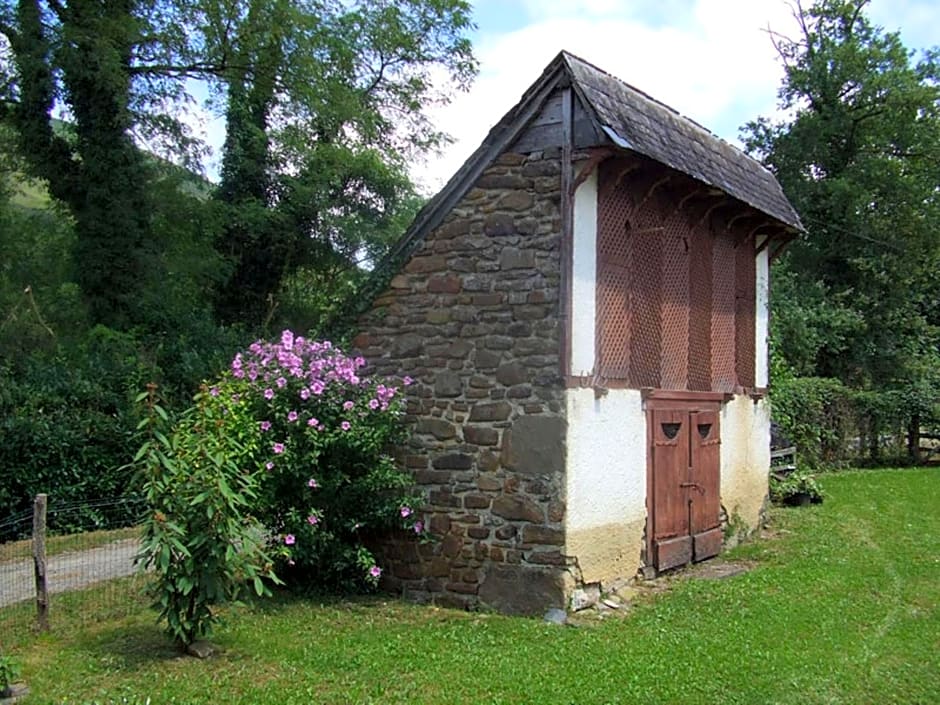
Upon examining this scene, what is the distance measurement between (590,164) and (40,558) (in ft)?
19.0

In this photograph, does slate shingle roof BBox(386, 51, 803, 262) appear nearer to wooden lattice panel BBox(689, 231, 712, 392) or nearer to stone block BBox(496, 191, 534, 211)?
stone block BBox(496, 191, 534, 211)

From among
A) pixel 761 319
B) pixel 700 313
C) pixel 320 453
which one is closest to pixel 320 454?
pixel 320 453

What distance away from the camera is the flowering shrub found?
8594 mm

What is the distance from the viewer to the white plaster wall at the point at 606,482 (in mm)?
8250

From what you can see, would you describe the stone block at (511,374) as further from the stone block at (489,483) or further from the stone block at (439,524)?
the stone block at (439,524)

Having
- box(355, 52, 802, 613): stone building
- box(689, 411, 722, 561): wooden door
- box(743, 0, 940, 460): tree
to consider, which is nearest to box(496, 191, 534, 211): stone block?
box(355, 52, 802, 613): stone building

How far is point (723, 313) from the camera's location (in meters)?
11.8

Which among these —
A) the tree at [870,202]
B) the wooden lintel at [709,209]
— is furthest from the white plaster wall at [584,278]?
the tree at [870,202]

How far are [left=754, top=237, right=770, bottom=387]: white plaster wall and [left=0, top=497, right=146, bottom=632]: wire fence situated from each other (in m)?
8.49

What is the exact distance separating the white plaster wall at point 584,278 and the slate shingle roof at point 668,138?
23.2 inches

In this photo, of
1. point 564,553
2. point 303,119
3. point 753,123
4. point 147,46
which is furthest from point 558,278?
point 753,123

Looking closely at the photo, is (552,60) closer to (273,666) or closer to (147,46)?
(273,666)

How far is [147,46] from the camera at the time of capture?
1542 centimetres

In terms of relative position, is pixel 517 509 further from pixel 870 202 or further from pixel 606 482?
pixel 870 202
